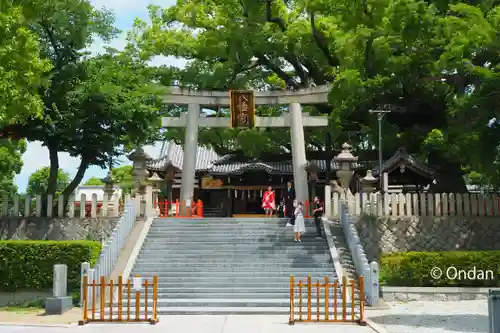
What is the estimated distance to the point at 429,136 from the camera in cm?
2153

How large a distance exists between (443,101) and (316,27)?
7.46 meters

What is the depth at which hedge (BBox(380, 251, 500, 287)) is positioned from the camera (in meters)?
16.1

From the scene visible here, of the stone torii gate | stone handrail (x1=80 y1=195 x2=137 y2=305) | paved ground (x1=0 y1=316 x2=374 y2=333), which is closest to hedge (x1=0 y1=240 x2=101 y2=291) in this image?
stone handrail (x1=80 y1=195 x2=137 y2=305)

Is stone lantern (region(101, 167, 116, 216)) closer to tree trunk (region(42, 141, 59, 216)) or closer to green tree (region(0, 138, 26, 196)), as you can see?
tree trunk (region(42, 141, 59, 216))

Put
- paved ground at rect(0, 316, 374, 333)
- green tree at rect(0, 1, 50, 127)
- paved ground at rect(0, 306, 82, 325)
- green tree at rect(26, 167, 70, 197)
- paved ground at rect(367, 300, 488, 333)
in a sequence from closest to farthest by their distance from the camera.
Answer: paved ground at rect(0, 316, 374, 333), paved ground at rect(367, 300, 488, 333), paved ground at rect(0, 306, 82, 325), green tree at rect(0, 1, 50, 127), green tree at rect(26, 167, 70, 197)

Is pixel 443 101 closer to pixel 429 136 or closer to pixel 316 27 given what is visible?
pixel 429 136

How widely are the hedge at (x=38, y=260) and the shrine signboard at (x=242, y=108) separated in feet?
35.7

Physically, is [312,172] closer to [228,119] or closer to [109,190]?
[228,119]

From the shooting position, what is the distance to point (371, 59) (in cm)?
2077

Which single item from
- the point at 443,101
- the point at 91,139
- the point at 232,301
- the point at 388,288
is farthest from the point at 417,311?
the point at 91,139

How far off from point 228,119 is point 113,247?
37.0ft

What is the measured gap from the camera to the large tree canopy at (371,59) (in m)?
17.7

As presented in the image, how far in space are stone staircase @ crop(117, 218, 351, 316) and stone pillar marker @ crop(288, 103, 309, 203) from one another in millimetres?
4729

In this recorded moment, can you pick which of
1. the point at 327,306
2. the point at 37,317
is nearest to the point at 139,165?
the point at 37,317
